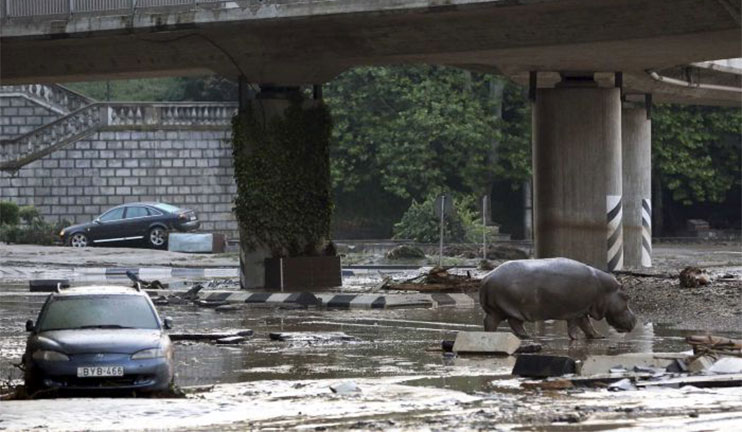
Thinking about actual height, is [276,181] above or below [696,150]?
below

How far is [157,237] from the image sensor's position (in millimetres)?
62625

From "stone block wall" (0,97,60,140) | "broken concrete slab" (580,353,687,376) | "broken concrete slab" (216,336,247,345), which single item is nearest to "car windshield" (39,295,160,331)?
"broken concrete slab" (580,353,687,376)

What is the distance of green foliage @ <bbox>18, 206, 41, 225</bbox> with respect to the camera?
68200 millimetres

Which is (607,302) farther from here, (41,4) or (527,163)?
(527,163)

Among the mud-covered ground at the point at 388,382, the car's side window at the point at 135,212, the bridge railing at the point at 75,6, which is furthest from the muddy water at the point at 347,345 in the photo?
the car's side window at the point at 135,212

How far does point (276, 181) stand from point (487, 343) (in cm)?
1603

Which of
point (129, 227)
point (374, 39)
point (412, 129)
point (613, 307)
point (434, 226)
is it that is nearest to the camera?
point (613, 307)

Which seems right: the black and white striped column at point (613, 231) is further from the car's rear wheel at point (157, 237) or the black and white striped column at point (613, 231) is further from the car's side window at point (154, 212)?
the car's side window at point (154, 212)

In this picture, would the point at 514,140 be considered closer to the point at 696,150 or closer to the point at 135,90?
the point at 696,150

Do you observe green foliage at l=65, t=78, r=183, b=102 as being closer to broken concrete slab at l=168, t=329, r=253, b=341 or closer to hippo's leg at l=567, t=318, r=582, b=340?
broken concrete slab at l=168, t=329, r=253, b=341

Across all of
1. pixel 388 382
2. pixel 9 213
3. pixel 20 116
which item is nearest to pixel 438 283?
pixel 388 382

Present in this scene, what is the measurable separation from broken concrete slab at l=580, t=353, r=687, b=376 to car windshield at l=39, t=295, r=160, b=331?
15.1 feet

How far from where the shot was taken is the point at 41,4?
3666cm

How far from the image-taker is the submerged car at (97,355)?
17.7 m
